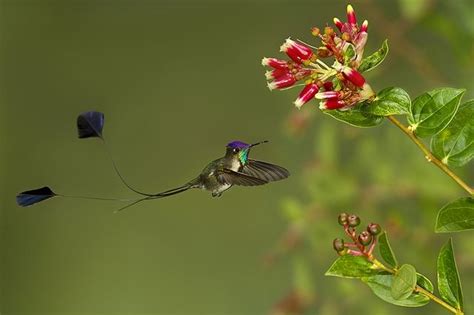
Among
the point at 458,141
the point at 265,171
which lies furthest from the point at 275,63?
the point at 458,141

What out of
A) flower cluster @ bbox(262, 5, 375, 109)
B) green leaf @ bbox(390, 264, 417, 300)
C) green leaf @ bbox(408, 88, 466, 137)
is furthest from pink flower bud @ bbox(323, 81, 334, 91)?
green leaf @ bbox(390, 264, 417, 300)

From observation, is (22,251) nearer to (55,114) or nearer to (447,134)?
(55,114)

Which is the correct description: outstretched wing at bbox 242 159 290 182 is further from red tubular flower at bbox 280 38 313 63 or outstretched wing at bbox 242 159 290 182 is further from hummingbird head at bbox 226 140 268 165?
red tubular flower at bbox 280 38 313 63

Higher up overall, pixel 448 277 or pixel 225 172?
pixel 225 172

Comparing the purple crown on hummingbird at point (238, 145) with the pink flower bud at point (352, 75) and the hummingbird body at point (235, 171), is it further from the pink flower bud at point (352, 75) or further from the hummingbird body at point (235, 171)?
the pink flower bud at point (352, 75)

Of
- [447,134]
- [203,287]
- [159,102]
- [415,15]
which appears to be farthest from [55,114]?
[447,134]

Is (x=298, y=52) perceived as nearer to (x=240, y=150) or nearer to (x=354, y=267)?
(x=240, y=150)

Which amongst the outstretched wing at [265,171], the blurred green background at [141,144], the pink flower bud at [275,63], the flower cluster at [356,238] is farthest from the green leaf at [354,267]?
the blurred green background at [141,144]

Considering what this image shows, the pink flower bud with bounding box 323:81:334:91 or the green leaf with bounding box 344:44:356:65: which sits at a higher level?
the green leaf with bounding box 344:44:356:65
